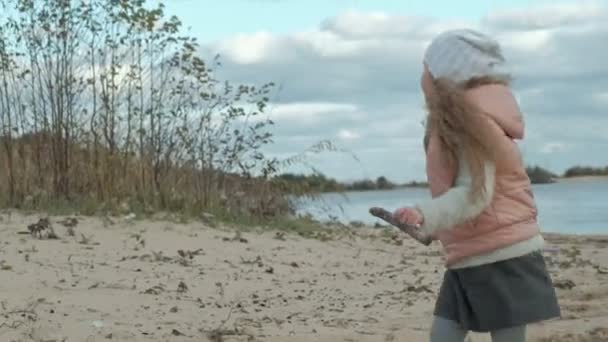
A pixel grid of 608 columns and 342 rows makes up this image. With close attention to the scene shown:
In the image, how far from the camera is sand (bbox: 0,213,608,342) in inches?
254

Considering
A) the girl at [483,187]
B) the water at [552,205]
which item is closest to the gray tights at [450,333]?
the girl at [483,187]

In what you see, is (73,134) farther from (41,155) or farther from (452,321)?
(452,321)

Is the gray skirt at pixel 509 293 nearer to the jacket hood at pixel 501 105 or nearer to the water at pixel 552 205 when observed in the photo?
the jacket hood at pixel 501 105

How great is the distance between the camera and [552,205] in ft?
65.3

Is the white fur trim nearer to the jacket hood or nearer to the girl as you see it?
the girl

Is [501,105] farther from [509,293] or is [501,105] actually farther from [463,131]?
[509,293]

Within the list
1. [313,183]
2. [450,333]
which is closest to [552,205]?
[313,183]

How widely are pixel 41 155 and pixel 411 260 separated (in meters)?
3.77

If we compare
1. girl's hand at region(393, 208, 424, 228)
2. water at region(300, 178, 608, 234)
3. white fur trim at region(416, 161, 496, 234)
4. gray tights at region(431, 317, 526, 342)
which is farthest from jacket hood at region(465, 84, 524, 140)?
water at region(300, 178, 608, 234)

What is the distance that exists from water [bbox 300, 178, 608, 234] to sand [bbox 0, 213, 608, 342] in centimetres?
121

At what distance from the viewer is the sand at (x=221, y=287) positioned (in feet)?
21.2

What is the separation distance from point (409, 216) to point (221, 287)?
3727mm

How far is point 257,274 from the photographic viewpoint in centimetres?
864

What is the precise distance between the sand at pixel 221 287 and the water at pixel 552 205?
47.5 inches
